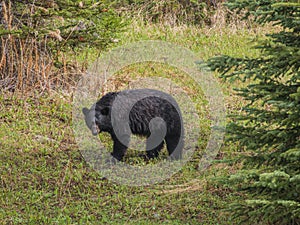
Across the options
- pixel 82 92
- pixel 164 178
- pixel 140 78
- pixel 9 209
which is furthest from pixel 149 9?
pixel 9 209

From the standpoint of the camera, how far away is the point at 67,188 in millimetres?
7465

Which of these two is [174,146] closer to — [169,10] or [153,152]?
[153,152]

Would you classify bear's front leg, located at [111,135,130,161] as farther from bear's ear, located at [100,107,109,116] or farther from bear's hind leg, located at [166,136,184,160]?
bear's hind leg, located at [166,136,184,160]

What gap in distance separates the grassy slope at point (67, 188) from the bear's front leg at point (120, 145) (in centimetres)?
47

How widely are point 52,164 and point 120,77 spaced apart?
11.6 ft

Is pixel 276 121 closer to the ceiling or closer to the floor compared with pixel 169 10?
closer to the ceiling

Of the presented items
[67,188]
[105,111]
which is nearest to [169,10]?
[105,111]

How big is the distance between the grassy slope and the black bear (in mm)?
522

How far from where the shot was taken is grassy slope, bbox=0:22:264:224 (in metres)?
6.77

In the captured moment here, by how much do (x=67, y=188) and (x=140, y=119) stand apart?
1.55m

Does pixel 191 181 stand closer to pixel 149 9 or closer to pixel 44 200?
pixel 44 200

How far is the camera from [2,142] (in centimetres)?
872

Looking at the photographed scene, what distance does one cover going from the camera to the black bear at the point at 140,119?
8.23 m

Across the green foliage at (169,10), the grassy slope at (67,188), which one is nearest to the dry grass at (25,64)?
the grassy slope at (67,188)
